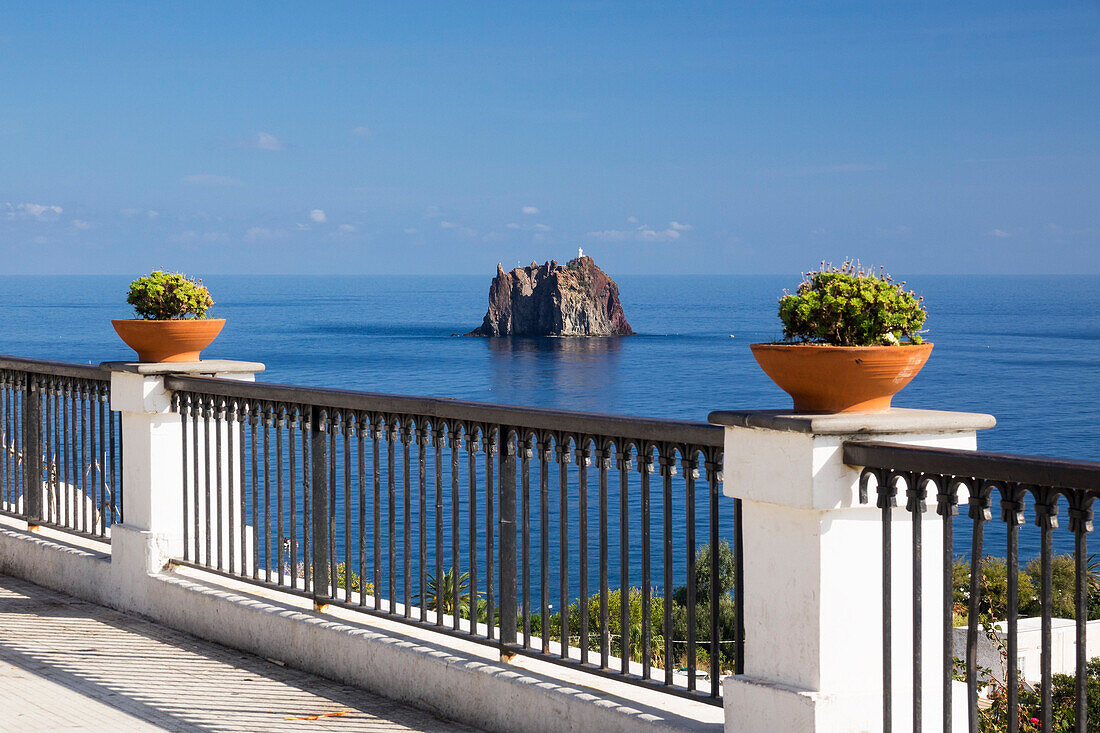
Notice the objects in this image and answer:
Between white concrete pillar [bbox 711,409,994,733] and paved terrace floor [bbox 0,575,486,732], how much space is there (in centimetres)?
155

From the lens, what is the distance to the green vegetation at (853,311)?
3.35 m

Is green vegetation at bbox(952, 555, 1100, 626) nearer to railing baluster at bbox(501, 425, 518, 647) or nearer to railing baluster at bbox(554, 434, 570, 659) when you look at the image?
railing baluster at bbox(501, 425, 518, 647)

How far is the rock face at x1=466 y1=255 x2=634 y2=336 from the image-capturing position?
16450cm

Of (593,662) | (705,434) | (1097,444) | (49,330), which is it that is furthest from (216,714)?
(49,330)

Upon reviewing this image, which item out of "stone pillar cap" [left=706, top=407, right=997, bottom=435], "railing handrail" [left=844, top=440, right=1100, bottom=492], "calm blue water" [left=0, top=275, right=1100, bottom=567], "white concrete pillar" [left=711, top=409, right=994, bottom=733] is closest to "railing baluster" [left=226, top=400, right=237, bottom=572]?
"white concrete pillar" [left=711, top=409, right=994, bottom=733]

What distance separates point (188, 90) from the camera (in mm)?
190750

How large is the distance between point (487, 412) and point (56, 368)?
363 centimetres

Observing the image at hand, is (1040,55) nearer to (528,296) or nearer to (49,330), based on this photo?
(528,296)

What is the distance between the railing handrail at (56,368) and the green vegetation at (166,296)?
0.46 metres

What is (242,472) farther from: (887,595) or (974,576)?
(974,576)

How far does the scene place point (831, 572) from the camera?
11.1ft

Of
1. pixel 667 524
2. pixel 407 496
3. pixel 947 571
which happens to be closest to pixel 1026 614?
pixel 407 496

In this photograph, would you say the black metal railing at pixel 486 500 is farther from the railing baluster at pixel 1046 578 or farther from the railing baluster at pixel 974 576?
the railing baluster at pixel 1046 578

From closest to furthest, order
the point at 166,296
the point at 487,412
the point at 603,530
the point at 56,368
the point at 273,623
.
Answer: the point at 603,530
the point at 487,412
the point at 273,623
the point at 166,296
the point at 56,368
